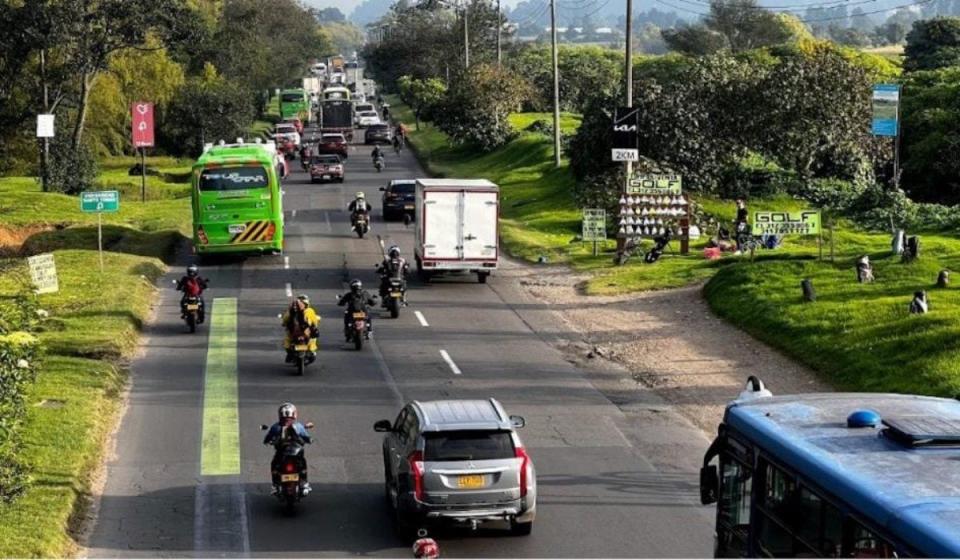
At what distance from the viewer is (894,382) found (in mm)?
23312

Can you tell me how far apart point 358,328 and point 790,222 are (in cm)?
1167

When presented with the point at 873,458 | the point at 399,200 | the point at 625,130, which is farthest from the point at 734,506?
the point at 399,200

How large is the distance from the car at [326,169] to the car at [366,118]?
36.1m

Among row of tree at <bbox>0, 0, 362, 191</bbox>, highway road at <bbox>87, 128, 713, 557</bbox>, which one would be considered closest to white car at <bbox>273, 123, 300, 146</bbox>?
row of tree at <bbox>0, 0, 362, 191</bbox>

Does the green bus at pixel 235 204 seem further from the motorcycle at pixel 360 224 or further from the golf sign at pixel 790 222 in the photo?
the golf sign at pixel 790 222

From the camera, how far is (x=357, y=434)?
21391mm

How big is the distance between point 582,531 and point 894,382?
901 cm

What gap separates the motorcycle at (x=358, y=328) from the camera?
2815 centimetres

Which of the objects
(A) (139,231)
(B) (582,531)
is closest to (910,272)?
(B) (582,531)

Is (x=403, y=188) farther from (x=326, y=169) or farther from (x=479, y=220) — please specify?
(x=326, y=169)

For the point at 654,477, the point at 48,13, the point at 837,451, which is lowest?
the point at 654,477

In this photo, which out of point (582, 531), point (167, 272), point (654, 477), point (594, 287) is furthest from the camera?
point (167, 272)

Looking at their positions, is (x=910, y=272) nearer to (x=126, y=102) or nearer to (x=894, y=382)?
(x=894, y=382)

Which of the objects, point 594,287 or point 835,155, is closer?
point 594,287
